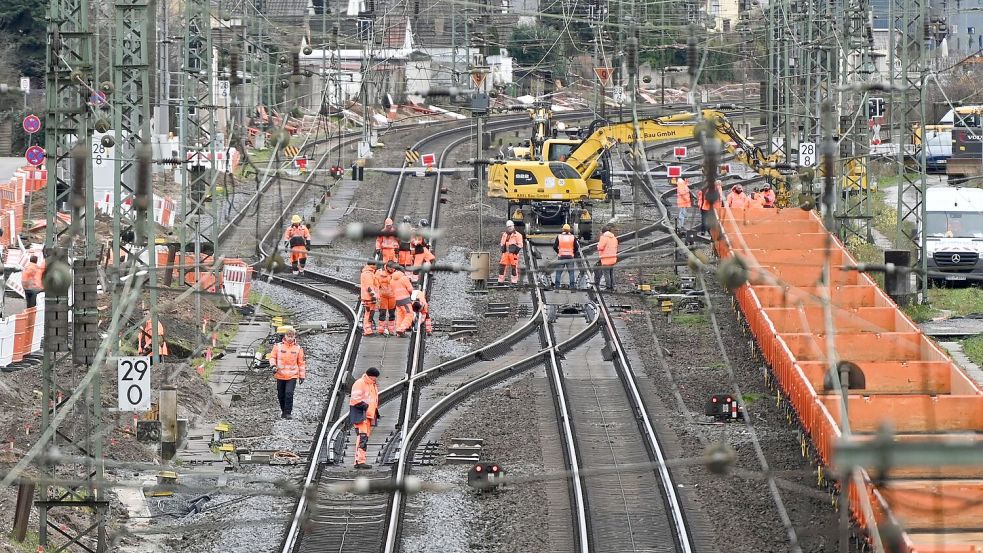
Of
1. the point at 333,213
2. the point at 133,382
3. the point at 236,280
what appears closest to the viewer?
the point at 133,382

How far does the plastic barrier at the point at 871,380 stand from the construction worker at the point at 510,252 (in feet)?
12.2

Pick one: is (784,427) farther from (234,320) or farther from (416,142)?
(416,142)

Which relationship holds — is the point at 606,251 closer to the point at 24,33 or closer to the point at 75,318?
the point at 75,318

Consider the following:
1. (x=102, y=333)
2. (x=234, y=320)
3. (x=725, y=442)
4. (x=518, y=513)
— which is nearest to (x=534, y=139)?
(x=234, y=320)

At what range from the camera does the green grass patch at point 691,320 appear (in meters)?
26.4

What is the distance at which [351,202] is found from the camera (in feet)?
129

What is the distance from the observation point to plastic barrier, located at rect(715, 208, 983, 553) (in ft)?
41.5

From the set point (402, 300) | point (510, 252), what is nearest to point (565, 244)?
point (510, 252)

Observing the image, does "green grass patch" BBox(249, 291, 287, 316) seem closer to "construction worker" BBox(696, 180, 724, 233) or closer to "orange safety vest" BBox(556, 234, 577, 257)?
"orange safety vest" BBox(556, 234, 577, 257)

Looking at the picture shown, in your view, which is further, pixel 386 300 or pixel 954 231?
pixel 954 231

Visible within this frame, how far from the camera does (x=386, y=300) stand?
81.4ft

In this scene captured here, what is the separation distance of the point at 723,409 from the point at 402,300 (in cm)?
660

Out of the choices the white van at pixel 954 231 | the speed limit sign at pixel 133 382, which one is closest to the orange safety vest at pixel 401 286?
the speed limit sign at pixel 133 382

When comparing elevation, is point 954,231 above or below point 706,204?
below
